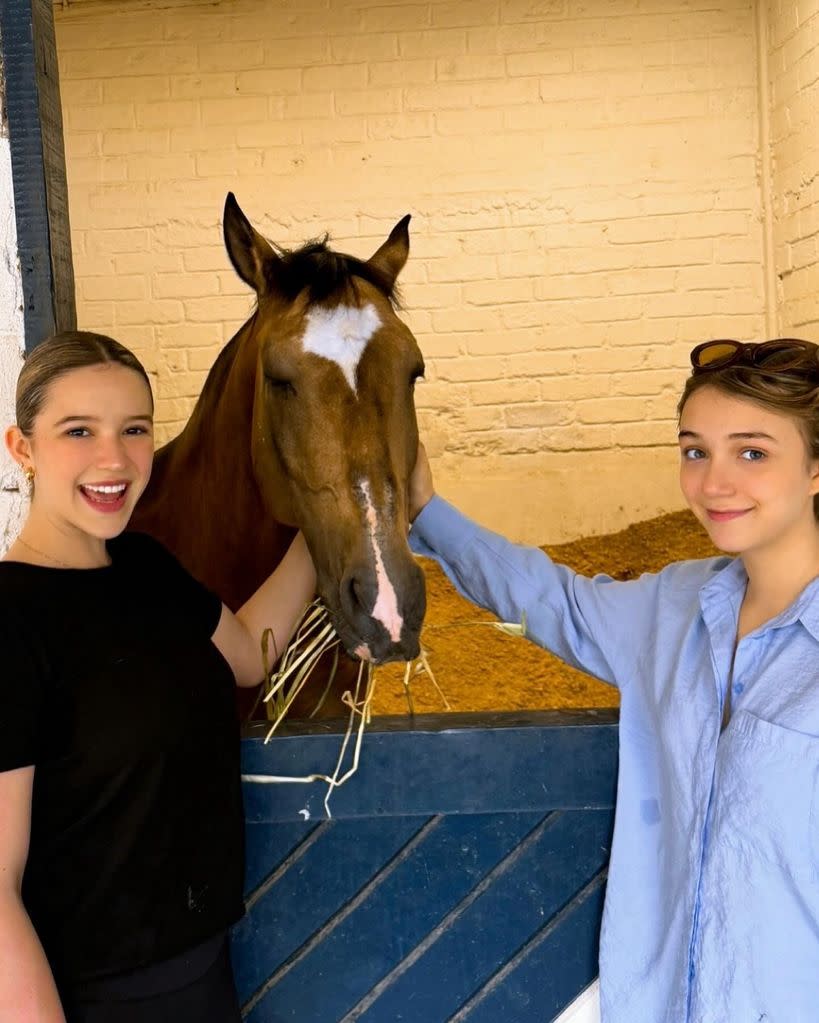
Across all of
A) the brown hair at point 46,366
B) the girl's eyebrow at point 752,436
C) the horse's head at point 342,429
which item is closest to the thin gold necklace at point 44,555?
the brown hair at point 46,366

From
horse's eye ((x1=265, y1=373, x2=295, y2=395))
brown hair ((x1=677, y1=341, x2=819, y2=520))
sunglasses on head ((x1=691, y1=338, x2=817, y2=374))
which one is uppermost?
horse's eye ((x1=265, y1=373, x2=295, y2=395))

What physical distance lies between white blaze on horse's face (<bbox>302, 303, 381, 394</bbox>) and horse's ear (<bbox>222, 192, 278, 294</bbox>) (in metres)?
0.27

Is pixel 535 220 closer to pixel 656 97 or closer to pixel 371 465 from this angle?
pixel 656 97

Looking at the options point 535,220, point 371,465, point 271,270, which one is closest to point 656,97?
point 535,220

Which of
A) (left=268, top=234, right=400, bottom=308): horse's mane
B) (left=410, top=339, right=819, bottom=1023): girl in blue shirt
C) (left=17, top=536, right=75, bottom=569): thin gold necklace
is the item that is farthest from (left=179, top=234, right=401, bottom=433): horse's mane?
(left=17, top=536, right=75, bottom=569): thin gold necklace

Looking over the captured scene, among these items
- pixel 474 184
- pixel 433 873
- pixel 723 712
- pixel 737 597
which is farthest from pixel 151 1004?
pixel 474 184

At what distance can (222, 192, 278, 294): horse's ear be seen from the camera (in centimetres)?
204

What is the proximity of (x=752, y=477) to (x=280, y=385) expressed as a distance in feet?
2.77

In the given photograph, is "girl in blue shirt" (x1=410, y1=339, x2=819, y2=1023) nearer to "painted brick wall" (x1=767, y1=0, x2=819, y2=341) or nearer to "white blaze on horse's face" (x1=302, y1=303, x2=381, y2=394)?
"white blaze on horse's face" (x1=302, y1=303, x2=381, y2=394)

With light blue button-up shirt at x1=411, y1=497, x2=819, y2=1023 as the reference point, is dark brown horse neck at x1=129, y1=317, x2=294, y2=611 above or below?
above

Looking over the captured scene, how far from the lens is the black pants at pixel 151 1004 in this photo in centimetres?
118

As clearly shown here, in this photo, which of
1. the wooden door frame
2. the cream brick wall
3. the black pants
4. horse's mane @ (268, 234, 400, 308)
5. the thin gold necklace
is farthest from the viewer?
the cream brick wall

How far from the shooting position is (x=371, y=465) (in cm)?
170

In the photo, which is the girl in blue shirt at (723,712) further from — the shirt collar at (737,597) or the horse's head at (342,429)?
the horse's head at (342,429)
